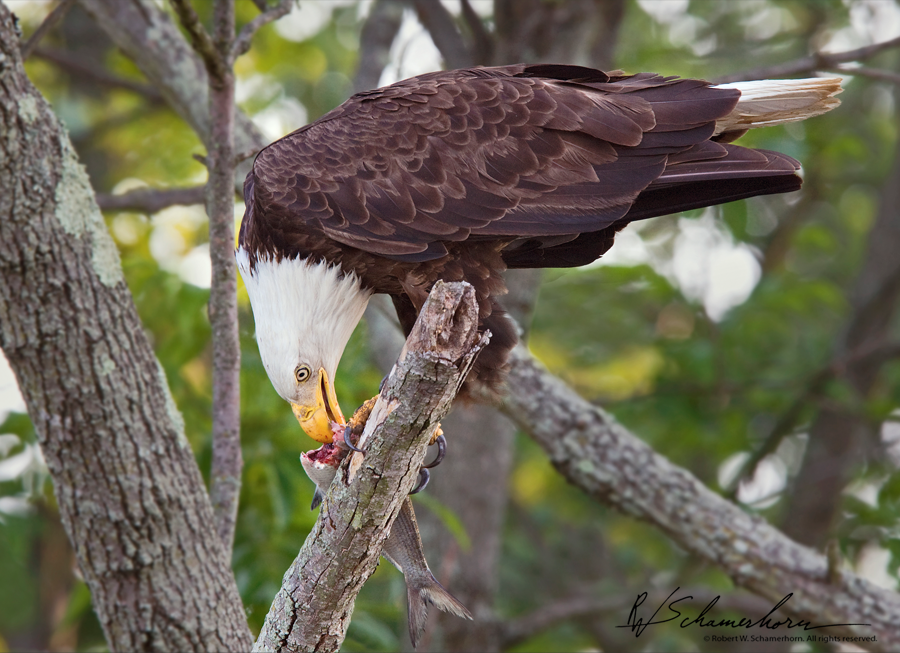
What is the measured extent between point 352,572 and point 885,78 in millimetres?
3476

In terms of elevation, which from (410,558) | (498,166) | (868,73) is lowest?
(410,558)

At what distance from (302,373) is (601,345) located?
12.4 feet

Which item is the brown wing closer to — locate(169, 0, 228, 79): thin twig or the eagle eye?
locate(169, 0, 228, 79): thin twig

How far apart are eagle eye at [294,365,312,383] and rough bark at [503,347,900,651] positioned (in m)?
1.31

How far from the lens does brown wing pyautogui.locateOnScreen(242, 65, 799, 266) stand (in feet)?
10.1

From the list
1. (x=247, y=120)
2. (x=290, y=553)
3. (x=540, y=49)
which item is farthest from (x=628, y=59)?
(x=290, y=553)

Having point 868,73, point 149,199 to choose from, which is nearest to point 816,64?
point 868,73

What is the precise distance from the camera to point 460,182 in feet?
10.2

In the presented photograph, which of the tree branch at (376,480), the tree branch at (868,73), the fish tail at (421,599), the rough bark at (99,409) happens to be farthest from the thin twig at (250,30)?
the tree branch at (868,73)

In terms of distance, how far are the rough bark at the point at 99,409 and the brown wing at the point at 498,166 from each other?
2.12 ft

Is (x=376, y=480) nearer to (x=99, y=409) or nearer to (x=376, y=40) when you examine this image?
(x=99, y=409)

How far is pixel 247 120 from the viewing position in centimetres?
454

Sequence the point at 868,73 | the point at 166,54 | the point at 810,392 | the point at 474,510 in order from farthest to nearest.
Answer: the point at 810,392, the point at 474,510, the point at 166,54, the point at 868,73

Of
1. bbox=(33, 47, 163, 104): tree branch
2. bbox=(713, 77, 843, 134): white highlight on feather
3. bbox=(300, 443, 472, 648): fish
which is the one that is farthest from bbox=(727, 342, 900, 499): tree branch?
bbox=(33, 47, 163, 104): tree branch
